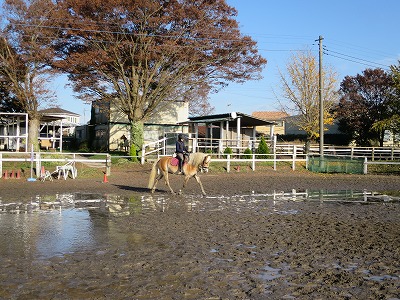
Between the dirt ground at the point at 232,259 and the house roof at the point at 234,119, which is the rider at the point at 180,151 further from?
the house roof at the point at 234,119

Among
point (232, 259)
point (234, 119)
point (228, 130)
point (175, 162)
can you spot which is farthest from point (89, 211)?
point (228, 130)

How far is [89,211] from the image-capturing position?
525 inches

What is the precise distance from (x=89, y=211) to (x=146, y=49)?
20.2 meters

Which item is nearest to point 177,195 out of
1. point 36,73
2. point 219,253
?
point 219,253

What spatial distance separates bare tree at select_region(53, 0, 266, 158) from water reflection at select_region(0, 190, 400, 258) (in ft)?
53.3

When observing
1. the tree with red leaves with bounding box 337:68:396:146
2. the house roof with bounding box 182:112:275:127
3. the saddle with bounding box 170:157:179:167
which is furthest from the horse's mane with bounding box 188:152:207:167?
the tree with red leaves with bounding box 337:68:396:146

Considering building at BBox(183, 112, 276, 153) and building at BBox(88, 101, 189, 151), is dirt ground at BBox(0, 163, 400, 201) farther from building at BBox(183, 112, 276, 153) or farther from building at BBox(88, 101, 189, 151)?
building at BBox(88, 101, 189, 151)

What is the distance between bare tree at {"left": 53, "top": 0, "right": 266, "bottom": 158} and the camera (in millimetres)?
30969

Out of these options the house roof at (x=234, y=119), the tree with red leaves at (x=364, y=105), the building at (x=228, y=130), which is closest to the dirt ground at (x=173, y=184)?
the building at (x=228, y=130)

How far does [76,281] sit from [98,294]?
0.69 m

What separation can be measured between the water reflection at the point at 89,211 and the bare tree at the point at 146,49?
16.3 metres

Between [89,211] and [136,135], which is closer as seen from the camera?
[89,211]

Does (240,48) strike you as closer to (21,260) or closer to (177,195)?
(177,195)

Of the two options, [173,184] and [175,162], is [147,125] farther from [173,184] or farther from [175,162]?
[175,162]
